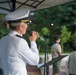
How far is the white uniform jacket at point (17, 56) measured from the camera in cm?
336

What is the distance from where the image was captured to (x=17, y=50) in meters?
3.37

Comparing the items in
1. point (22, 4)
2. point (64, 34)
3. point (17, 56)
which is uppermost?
point (22, 4)

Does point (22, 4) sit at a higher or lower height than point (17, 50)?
higher

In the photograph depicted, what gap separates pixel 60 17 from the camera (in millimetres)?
36312

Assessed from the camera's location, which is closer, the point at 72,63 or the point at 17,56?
the point at 17,56

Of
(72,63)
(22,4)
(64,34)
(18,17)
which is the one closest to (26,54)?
(18,17)

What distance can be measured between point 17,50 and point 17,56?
0.21ft

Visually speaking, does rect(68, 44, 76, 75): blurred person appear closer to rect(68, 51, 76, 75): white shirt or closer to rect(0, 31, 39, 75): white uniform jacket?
rect(68, 51, 76, 75): white shirt

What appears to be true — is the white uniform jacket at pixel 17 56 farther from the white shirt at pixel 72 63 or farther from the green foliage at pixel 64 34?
the green foliage at pixel 64 34

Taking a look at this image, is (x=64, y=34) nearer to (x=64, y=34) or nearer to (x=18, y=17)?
(x=64, y=34)

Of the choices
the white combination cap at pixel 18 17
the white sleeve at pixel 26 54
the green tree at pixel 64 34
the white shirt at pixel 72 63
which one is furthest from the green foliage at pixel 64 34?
the white sleeve at pixel 26 54

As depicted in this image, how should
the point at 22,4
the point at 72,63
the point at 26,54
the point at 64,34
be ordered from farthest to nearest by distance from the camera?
Answer: the point at 64,34 < the point at 72,63 < the point at 22,4 < the point at 26,54

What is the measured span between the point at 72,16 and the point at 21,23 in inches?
1268

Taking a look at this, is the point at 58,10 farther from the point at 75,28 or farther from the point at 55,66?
the point at 55,66
